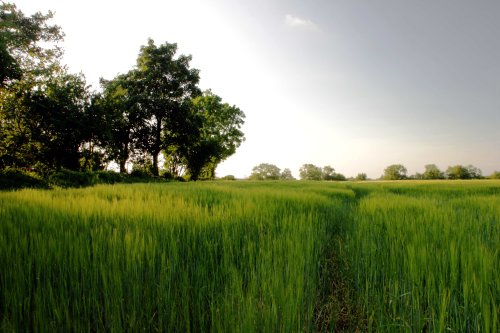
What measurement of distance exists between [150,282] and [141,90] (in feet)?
87.2

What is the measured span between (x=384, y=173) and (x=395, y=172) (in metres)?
3.82

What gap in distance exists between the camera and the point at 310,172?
299ft

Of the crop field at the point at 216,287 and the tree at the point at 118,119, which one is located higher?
the tree at the point at 118,119

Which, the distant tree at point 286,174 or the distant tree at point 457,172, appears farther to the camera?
the distant tree at point 286,174

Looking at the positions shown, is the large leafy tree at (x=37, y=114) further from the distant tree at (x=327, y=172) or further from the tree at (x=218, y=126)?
the distant tree at (x=327, y=172)

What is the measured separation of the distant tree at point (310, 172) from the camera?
8920 centimetres

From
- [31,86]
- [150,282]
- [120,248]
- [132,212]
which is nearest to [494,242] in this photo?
[150,282]

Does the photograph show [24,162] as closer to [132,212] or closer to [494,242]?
[132,212]

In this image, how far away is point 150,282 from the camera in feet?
4.21

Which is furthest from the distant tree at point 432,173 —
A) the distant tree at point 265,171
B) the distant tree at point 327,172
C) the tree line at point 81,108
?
the tree line at point 81,108

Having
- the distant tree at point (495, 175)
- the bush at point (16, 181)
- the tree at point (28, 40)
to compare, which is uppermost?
the tree at point (28, 40)

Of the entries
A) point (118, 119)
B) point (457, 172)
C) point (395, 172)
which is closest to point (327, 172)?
point (395, 172)

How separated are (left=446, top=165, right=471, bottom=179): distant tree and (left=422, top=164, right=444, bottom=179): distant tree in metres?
2.19

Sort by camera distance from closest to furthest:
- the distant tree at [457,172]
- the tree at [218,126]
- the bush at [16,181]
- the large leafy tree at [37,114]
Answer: the bush at [16,181] → the large leafy tree at [37,114] → the tree at [218,126] → the distant tree at [457,172]
